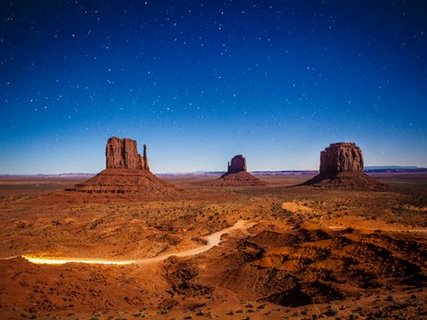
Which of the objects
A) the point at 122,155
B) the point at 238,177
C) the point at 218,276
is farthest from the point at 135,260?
the point at 238,177

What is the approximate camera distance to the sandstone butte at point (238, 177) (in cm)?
14588

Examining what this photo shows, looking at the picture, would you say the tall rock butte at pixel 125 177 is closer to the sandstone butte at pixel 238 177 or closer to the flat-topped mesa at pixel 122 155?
the flat-topped mesa at pixel 122 155

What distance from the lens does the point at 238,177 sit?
501 ft

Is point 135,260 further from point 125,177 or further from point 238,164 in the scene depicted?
point 238,164

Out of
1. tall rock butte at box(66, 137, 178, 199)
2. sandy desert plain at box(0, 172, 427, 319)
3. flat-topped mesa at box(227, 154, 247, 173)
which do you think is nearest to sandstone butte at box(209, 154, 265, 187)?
flat-topped mesa at box(227, 154, 247, 173)

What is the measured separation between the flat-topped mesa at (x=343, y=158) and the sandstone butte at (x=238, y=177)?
3756 centimetres

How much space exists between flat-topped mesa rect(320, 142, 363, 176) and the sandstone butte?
37558 mm

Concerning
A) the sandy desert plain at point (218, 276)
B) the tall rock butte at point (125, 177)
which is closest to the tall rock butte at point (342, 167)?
the tall rock butte at point (125, 177)

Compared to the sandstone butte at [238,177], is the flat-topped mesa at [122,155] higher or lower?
higher

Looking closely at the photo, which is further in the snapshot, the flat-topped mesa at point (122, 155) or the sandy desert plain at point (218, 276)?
the flat-topped mesa at point (122, 155)

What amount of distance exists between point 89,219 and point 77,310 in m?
35.8

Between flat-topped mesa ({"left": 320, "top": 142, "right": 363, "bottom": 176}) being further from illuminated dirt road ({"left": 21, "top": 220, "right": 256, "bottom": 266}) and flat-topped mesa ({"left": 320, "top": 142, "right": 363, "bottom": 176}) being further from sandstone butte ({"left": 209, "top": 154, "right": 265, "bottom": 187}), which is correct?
illuminated dirt road ({"left": 21, "top": 220, "right": 256, "bottom": 266})

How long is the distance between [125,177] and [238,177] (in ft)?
245

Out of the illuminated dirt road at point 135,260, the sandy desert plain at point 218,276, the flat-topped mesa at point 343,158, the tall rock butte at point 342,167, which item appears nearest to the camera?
the sandy desert plain at point 218,276
